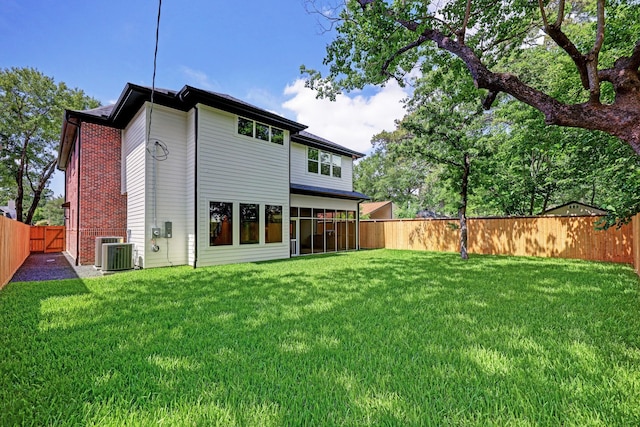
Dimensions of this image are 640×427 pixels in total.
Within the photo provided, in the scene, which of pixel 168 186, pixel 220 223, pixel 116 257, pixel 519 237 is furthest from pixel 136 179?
pixel 519 237

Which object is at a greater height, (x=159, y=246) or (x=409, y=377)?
(x=159, y=246)

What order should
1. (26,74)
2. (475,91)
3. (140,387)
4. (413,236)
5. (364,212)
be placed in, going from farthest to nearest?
(364,212), (26,74), (413,236), (475,91), (140,387)

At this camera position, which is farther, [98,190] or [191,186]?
[98,190]

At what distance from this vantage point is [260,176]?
10.4m

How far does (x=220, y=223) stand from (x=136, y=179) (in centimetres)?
316

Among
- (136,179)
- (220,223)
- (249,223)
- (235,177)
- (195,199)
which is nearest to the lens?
(195,199)

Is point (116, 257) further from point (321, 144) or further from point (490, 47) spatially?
point (490, 47)

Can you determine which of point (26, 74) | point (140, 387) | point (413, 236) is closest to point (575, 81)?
point (413, 236)

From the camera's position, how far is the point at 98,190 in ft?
34.3

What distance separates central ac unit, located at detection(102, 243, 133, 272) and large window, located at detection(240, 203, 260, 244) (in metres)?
3.38

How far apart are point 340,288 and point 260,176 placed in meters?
6.03

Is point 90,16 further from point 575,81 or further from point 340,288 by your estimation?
point 575,81

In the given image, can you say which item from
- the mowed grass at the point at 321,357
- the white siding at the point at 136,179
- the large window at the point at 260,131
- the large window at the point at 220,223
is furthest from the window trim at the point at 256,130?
the mowed grass at the point at 321,357

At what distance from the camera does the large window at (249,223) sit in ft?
32.7
